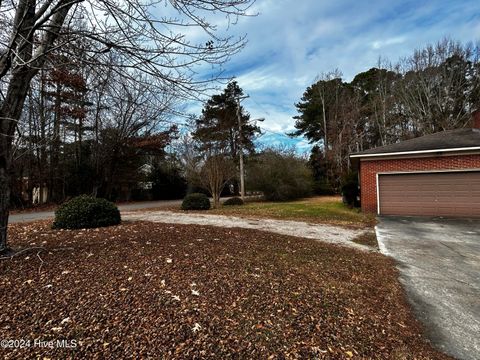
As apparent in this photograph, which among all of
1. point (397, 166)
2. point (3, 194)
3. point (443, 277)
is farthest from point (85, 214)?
point (397, 166)

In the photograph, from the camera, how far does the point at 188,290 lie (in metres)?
2.79

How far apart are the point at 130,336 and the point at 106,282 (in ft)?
3.31

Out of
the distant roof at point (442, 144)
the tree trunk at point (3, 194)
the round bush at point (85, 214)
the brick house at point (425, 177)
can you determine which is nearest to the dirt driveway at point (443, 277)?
the brick house at point (425, 177)

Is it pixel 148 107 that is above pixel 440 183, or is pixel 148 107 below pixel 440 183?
above

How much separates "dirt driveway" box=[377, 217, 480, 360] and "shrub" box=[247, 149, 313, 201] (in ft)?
41.1

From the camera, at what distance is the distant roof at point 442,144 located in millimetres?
9930

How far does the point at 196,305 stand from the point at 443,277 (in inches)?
152

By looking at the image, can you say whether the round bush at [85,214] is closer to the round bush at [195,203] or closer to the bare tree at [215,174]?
the round bush at [195,203]

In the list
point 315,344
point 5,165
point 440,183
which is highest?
point 5,165

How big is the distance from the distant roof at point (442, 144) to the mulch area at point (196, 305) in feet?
26.7

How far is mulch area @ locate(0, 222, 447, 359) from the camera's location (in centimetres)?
206

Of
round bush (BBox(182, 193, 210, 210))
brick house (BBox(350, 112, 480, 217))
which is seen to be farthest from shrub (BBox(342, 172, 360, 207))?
round bush (BBox(182, 193, 210, 210))

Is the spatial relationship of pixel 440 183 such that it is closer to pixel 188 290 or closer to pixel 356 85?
pixel 188 290

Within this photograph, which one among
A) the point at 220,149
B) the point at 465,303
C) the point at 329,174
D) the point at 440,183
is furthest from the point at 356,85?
the point at 465,303
